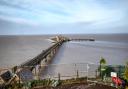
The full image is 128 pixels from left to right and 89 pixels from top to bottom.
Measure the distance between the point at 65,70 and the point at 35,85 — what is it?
70.9 ft

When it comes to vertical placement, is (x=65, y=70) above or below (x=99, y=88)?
below

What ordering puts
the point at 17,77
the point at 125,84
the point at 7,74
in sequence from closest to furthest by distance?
the point at 125,84 → the point at 17,77 → the point at 7,74

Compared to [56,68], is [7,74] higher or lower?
higher

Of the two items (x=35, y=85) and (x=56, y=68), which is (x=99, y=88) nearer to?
(x=35, y=85)

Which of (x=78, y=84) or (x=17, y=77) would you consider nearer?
(x=78, y=84)

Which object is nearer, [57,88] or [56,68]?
[57,88]

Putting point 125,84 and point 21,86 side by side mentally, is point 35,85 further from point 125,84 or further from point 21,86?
point 125,84

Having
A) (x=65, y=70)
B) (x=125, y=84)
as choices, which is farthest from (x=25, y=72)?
(x=65, y=70)

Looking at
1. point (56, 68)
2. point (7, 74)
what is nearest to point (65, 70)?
point (56, 68)

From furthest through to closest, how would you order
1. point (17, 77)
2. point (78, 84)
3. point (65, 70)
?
point (65, 70), point (17, 77), point (78, 84)

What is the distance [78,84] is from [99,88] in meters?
2.15

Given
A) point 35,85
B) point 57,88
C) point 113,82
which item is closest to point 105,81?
point 113,82

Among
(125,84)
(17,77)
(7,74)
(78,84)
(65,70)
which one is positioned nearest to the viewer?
(125,84)

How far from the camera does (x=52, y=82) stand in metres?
21.9
